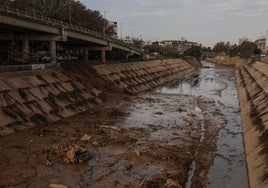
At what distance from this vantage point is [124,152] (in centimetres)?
2805

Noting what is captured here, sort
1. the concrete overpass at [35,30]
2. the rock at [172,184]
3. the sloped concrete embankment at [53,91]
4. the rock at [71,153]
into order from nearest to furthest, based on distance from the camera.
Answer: the rock at [172,184] → the rock at [71,153] → the sloped concrete embankment at [53,91] → the concrete overpass at [35,30]

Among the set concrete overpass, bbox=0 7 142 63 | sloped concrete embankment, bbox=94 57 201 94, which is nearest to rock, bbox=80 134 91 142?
concrete overpass, bbox=0 7 142 63

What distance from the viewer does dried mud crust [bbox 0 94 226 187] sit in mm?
22328

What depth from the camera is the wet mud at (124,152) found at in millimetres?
22578

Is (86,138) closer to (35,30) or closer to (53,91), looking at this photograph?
(53,91)

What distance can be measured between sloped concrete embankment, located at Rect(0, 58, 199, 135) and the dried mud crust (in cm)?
163

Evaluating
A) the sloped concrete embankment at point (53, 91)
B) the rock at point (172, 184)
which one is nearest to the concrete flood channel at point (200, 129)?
the rock at point (172, 184)

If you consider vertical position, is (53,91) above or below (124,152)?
above

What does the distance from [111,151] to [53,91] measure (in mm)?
17501

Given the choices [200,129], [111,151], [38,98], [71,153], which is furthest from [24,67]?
[200,129]

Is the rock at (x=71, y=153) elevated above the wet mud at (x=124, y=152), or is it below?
above

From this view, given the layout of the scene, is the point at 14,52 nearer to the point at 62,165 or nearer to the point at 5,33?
the point at 5,33

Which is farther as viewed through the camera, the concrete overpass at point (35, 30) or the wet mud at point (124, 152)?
the concrete overpass at point (35, 30)

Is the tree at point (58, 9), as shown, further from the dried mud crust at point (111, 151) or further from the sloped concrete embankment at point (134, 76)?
the dried mud crust at point (111, 151)
